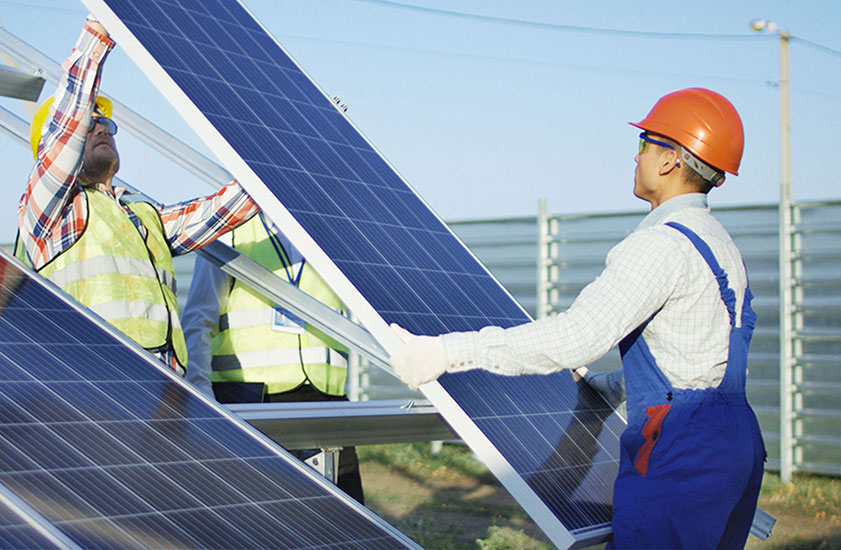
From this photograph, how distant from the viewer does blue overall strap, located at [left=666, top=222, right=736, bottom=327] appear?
2.70m

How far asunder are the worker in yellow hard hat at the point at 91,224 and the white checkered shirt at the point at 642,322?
158 centimetres

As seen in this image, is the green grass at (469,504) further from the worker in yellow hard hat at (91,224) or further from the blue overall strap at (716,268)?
the blue overall strap at (716,268)

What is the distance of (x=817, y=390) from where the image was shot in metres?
9.84

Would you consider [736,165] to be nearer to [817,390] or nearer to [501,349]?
[501,349]

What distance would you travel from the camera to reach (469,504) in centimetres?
945

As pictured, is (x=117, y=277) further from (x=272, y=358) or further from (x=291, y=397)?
(x=291, y=397)

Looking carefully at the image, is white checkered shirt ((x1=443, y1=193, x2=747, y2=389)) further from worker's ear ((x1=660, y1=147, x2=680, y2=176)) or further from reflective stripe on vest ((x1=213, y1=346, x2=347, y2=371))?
reflective stripe on vest ((x1=213, y1=346, x2=347, y2=371))

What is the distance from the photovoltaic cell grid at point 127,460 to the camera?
2102mm

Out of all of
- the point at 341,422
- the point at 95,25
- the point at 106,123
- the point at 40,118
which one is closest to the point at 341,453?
the point at 341,422

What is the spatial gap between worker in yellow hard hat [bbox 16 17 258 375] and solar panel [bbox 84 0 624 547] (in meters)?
0.43

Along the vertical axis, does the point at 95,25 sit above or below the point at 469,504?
above

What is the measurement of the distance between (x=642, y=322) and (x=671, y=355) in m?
0.16

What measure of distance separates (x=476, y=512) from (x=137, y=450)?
23.0ft

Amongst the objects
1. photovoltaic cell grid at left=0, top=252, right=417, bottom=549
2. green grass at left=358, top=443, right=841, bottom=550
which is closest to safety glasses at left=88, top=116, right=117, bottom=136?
photovoltaic cell grid at left=0, top=252, right=417, bottom=549
